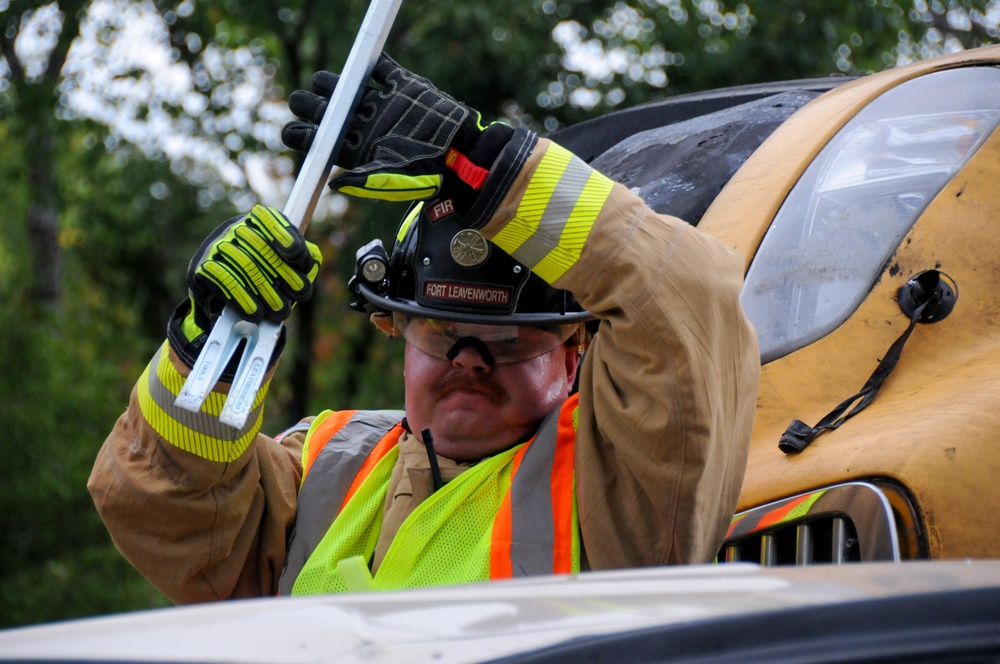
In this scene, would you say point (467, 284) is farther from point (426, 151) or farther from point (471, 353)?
point (426, 151)

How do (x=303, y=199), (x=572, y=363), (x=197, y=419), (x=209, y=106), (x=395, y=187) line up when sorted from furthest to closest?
(x=209, y=106)
(x=572, y=363)
(x=197, y=419)
(x=303, y=199)
(x=395, y=187)

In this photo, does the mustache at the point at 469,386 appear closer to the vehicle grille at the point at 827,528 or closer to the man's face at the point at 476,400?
the man's face at the point at 476,400

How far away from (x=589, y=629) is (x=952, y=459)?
1285 mm

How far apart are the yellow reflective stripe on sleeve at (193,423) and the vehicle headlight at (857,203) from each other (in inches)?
45.0

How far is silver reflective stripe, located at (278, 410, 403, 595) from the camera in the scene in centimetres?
278

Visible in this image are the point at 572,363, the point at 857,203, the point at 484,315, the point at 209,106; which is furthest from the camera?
the point at 209,106

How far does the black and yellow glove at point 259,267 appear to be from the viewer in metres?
2.34

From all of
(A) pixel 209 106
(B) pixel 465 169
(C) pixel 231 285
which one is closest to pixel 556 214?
(B) pixel 465 169

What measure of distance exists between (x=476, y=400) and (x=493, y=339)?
144 mm

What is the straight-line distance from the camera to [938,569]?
1378mm

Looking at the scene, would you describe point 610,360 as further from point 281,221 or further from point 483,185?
point 281,221

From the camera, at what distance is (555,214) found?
2.32m

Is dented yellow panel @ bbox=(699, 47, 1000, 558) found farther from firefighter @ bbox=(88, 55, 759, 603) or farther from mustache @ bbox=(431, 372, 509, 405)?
mustache @ bbox=(431, 372, 509, 405)

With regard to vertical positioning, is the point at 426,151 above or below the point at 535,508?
above
